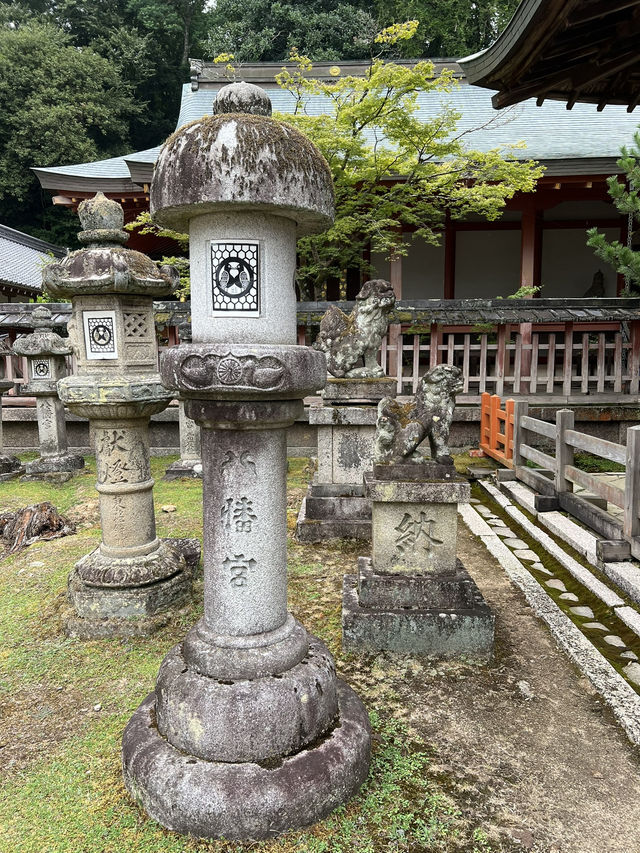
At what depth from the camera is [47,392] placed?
8.38 metres

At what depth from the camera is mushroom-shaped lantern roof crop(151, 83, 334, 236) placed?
6.90 ft

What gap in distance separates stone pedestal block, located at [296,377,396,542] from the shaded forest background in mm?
19244

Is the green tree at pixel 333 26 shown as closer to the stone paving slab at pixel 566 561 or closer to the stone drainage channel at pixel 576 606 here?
the stone paving slab at pixel 566 561

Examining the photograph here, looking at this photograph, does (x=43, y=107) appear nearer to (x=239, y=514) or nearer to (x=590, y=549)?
(x=590, y=549)

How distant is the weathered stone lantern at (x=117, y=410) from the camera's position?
12.6ft

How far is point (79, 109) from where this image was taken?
22938mm

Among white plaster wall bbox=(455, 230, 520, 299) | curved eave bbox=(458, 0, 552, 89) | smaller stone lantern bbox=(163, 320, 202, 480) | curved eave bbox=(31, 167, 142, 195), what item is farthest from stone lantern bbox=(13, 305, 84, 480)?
white plaster wall bbox=(455, 230, 520, 299)

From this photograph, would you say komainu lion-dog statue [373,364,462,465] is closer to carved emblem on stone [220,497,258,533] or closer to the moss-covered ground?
the moss-covered ground

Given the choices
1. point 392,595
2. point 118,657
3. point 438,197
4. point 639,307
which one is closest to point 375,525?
point 392,595

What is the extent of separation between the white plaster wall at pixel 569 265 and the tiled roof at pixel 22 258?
1327cm

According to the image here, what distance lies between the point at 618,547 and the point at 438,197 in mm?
7494

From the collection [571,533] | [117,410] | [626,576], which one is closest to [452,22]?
[571,533]

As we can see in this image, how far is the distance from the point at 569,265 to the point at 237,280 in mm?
13767

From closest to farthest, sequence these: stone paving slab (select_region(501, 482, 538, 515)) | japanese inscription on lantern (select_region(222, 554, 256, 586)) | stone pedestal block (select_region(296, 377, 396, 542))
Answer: japanese inscription on lantern (select_region(222, 554, 256, 586))
stone pedestal block (select_region(296, 377, 396, 542))
stone paving slab (select_region(501, 482, 538, 515))
